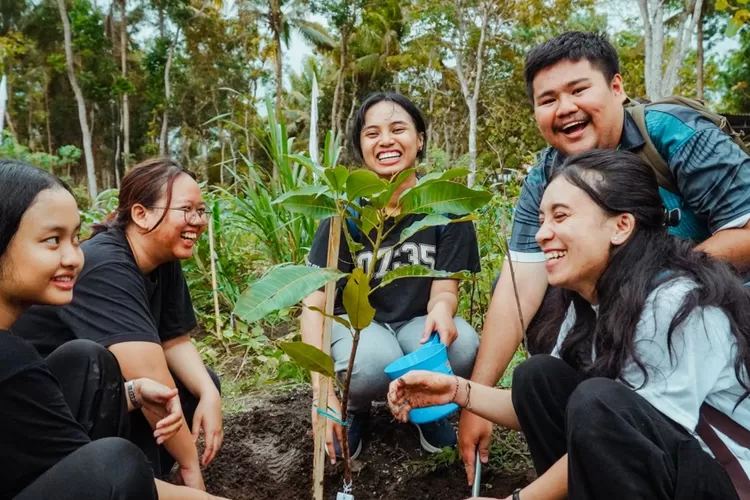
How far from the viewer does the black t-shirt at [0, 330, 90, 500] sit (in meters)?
0.96

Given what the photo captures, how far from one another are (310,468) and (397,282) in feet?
2.14

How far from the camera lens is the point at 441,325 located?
1.61 metres

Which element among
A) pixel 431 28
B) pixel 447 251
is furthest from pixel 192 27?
pixel 447 251

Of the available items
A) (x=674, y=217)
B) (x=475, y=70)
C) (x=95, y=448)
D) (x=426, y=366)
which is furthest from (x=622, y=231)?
(x=475, y=70)

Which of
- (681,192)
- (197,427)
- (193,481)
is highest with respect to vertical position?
(681,192)

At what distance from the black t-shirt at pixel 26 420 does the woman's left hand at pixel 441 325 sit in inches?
34.0

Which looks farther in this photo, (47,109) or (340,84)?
(47,109)

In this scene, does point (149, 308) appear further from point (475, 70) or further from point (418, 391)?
point (475, 70)

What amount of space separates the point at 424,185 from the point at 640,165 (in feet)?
1.62

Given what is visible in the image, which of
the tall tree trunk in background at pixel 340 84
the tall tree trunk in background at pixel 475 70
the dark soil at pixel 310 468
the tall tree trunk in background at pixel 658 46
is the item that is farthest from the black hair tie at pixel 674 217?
the tall tree trunk in background at pixel 340 84

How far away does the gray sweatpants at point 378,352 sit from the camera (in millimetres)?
1716

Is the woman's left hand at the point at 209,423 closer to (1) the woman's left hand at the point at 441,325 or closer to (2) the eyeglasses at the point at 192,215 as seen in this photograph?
(2) the eyeglasses at the point at 192,215

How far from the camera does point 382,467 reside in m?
1.83

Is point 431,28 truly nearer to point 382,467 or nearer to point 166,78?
point 166,78
